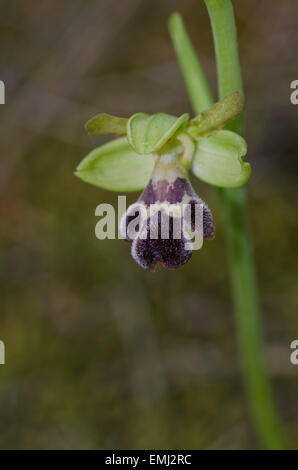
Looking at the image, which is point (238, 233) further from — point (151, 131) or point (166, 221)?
point (151, 131)

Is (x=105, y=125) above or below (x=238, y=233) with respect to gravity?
A: above

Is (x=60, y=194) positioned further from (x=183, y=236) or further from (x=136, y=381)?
(x=183, y=236)

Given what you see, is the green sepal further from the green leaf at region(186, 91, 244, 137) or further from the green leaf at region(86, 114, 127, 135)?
the green leaf at region(186, 91, 244, 137)

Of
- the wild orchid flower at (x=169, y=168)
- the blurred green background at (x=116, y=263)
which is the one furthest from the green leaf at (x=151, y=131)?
the blurred green background at (x=116, y=263)

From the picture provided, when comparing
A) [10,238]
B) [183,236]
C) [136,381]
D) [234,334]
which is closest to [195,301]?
[234,334]

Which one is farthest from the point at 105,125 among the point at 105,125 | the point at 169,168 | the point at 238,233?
the point at 238,233

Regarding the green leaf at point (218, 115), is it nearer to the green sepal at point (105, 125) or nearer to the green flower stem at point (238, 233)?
the green flower stem at point (238, 233)
